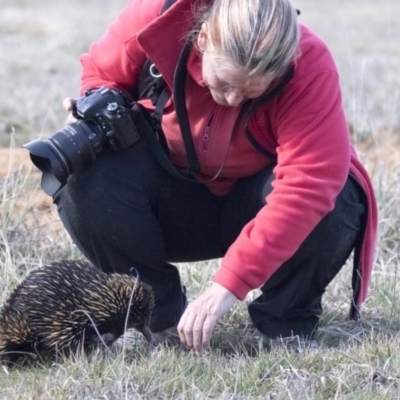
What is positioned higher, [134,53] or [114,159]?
[134,53]

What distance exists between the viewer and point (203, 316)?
9.91 ft

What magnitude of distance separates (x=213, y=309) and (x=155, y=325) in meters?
0.71

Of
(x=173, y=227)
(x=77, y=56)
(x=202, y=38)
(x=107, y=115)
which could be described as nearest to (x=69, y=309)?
(x=173, y=227)

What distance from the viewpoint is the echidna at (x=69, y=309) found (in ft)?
11.0

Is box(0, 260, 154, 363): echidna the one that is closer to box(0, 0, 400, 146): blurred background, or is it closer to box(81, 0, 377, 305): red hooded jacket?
box(81, 0, 377, 305): red hooded jacket

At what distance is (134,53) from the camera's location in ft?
11.3

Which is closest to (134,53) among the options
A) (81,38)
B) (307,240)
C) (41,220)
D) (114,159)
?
(114,159)

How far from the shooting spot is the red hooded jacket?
3.12 m

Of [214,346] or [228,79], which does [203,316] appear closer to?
[214,346]

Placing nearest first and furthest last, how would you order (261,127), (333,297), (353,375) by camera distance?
(353,375) < (261,127) < (333,297)

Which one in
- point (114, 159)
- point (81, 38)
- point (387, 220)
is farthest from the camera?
point (81, 38)

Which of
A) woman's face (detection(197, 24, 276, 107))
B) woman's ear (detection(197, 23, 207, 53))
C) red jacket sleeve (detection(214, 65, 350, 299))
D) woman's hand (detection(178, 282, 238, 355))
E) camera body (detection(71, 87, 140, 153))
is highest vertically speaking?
woman's ear (detection(197, 23, 207, 53))

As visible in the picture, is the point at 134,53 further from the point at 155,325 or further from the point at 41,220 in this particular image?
the point at 41,220

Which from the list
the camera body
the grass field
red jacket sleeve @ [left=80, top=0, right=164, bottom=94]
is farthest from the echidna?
red jacket sleeve @ [left=80, top=0, right=164, bottom=94]
